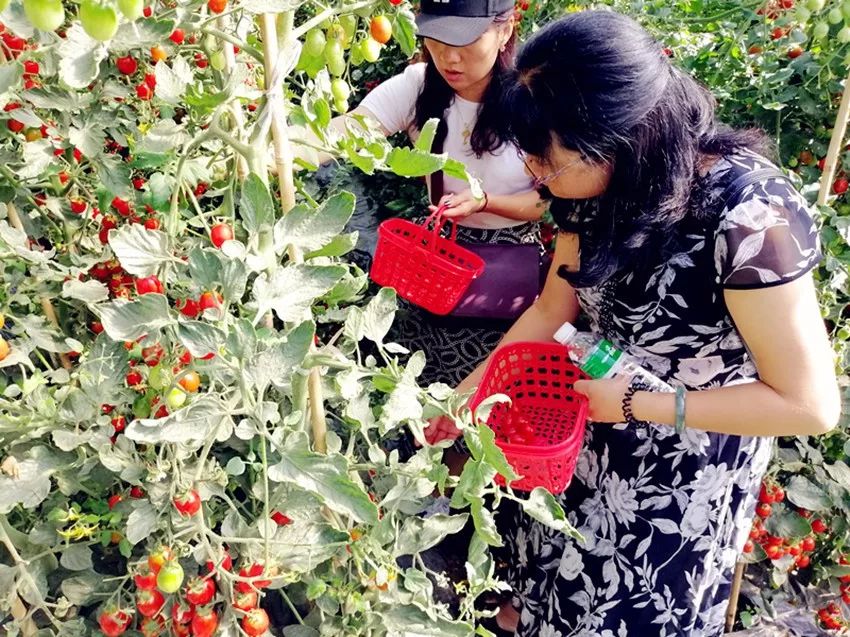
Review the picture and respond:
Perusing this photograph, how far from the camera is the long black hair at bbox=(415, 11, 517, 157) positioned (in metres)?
1.62

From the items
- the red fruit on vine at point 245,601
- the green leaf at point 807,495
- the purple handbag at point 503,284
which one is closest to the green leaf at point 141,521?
the red fruit on vine at point 245,601

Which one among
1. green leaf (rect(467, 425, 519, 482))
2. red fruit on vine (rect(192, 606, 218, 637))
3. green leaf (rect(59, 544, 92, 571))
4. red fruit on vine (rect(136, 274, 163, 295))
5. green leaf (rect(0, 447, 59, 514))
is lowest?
green leaf (rect(59, 544, 92, 571))

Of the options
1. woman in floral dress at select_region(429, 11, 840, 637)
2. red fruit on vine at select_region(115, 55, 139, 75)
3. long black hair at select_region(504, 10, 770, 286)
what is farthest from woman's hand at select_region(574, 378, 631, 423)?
red fruit on vine at select_region(115, 55, 139, 75)

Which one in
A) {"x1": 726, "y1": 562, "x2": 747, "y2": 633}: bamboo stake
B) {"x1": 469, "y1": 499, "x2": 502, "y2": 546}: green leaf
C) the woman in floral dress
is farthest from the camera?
{"x1": 726, "y1": 562, "x2": 747, "y2": 633}: bamboo stake

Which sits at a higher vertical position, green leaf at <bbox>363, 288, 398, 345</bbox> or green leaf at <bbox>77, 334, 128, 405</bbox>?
green leaf at <bbox>363, 288, 398, 345</bbox>

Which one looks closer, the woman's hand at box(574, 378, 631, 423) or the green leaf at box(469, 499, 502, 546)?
the green leaf at box(469, 499, 502, 546)

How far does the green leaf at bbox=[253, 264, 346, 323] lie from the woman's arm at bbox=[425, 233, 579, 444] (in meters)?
0.72

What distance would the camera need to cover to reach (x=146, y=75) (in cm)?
111

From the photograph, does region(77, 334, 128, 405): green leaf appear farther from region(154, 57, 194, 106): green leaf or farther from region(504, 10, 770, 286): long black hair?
region(504, 10, 770, 286): long black hair

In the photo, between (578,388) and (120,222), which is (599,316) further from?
(120,222)

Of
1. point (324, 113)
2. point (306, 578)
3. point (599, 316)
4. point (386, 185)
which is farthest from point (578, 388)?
point (386, 185)

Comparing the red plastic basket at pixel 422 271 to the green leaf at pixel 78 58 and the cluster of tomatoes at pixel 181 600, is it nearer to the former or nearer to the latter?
the cluster of tomatoes at pixel 181 600

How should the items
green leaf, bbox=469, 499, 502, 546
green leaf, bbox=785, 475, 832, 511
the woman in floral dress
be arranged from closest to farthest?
green leaf, bbox=469, 499, 502, 546, the woman in floral dress, green leaf, bbox=785, 475, 832, 511

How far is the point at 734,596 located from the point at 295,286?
143 cm
